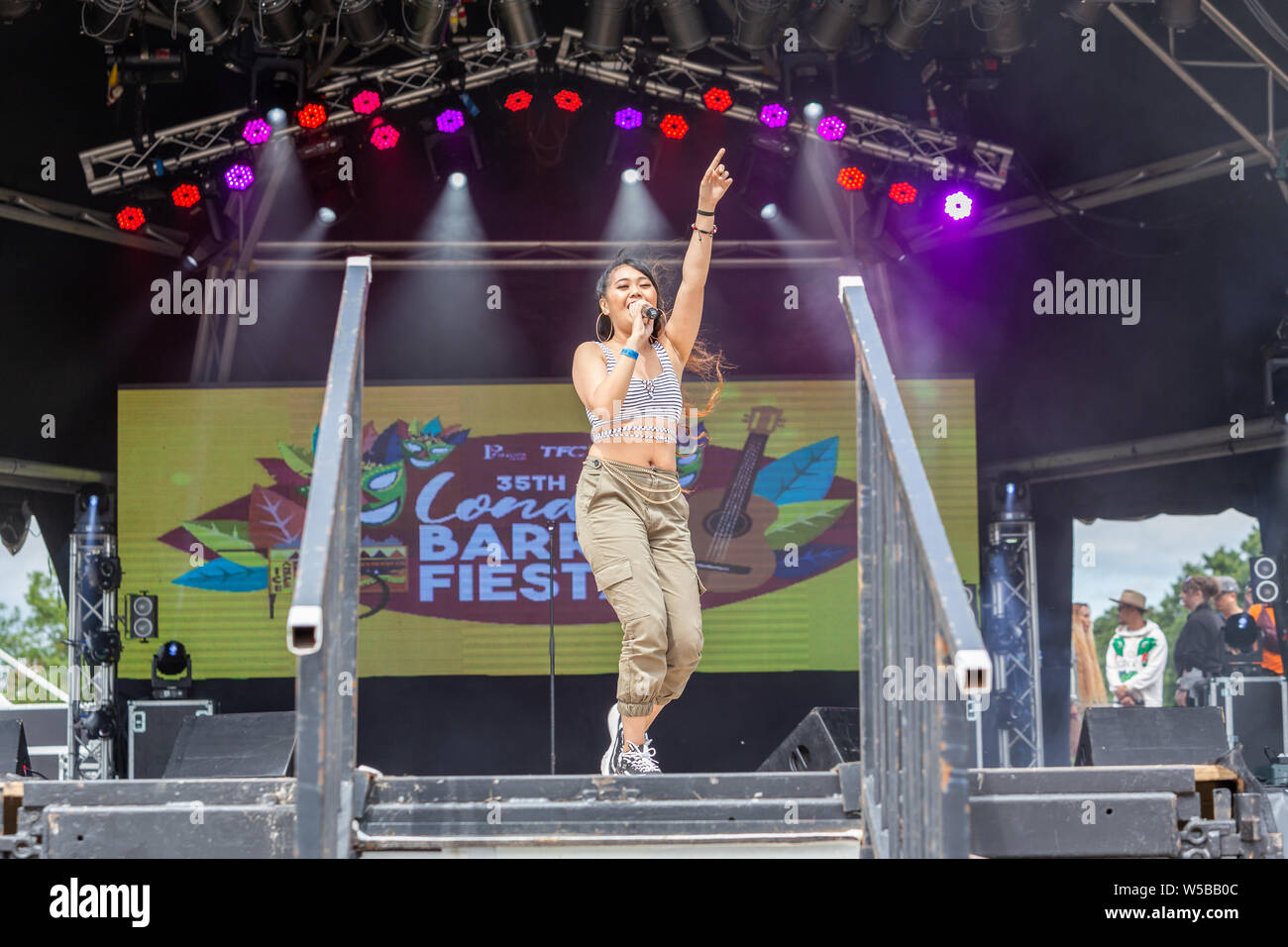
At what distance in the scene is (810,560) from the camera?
912 cm

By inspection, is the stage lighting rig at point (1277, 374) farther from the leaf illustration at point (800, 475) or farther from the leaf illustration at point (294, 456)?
the leaf illustration at point (294, 456)

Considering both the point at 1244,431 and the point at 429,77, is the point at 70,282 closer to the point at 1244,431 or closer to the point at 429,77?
the point at 429,77

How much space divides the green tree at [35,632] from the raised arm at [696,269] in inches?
242

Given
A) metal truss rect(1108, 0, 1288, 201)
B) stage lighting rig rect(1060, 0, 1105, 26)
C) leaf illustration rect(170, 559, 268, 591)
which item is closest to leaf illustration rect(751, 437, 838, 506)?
stage lighting rig rect(1060, 0, 1105, 26)

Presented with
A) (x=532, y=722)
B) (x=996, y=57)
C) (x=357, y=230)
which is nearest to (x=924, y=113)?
(x=996, y=57)

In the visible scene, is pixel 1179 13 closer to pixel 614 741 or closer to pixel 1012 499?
pixel 1012 499

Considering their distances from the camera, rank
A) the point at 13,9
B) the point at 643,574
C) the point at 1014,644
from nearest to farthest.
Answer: the point at 643,574 → the point at 13,9 → the point at 1014,644

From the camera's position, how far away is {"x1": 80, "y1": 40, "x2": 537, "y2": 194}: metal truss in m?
8.55

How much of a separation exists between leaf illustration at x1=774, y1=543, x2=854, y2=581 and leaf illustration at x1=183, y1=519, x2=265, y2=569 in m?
3.54

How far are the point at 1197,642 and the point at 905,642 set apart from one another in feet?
22.9

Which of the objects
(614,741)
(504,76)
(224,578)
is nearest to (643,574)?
(614,741)

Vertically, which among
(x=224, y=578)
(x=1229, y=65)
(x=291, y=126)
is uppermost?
(x=1229, y=65)

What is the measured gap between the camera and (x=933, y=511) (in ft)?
8.73
